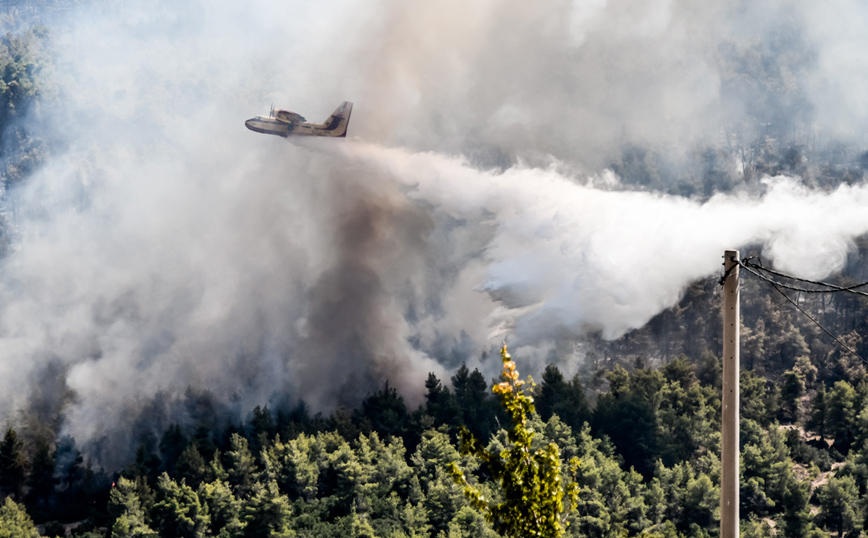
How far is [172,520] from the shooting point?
58.7 m

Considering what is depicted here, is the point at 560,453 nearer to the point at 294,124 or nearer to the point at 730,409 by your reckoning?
the point at 294,124

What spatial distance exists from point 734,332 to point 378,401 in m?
66.8

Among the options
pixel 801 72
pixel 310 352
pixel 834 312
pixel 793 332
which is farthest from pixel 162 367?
pixel 801 72

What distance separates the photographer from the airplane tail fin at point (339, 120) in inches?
3428

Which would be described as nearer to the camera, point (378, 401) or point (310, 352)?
point (378, 401)

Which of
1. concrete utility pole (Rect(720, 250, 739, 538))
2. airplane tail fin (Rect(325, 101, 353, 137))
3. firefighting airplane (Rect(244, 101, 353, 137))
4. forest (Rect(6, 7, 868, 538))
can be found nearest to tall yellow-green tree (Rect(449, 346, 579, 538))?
concrete utility pole (Rect(720, 250, 739, 538))

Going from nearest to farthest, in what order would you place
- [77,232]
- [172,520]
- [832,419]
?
[172,520], [832,419], [77,232]

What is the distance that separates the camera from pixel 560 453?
59469 millimetres

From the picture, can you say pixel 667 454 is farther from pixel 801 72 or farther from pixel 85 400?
pixel 801 72

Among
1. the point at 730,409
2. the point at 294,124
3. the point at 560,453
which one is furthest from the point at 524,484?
the point at 294,124

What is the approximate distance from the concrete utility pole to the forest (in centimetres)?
1742

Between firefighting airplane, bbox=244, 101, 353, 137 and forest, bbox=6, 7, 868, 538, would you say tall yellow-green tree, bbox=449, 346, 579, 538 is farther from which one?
firefighting airplane, bbox=244, 101, 353, 137

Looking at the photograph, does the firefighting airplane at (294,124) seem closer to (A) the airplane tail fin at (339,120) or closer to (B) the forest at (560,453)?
(A) the airplane tail fin at (339,120)

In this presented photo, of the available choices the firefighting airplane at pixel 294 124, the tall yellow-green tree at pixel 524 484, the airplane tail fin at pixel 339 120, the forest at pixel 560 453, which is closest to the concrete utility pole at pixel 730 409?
the tall yellow-green tree at pixel 524 484
